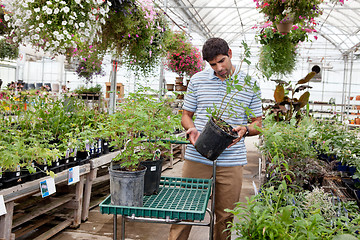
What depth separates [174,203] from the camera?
1334mm

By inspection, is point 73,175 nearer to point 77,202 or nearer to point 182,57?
point 77,202

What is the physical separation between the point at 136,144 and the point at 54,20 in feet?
4.16

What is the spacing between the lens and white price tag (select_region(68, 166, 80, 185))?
2590mm

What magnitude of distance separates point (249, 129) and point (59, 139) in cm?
180

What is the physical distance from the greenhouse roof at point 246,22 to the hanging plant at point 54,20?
279 inches

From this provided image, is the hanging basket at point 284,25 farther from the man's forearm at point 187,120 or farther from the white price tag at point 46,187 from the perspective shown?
the white price tag at point 46,187

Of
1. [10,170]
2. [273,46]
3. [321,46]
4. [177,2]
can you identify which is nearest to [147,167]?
[10,170]

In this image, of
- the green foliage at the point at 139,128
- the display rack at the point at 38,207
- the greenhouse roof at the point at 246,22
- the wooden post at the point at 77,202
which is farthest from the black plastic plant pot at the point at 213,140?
the greenhouse roof at the point at 246,22

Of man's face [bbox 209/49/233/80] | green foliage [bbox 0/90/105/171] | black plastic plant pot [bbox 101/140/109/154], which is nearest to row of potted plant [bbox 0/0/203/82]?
green foliage [bbox 0/90/105/171]

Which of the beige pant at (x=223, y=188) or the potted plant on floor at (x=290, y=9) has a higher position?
the potted plant on floor at (x=290, y=9)

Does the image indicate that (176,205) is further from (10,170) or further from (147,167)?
(10,170)

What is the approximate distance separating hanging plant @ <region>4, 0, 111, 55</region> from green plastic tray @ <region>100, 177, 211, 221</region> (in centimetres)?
125

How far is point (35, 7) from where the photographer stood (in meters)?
2.20

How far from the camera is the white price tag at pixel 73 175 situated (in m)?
2.59
